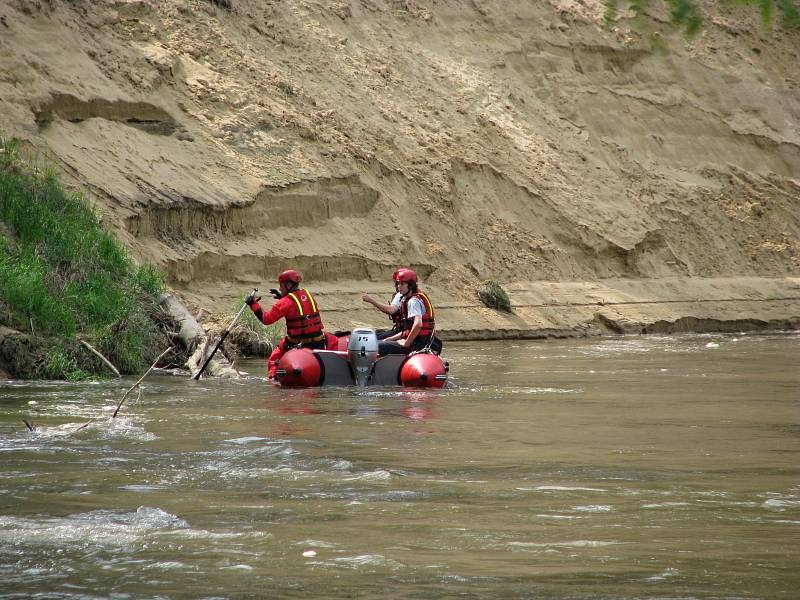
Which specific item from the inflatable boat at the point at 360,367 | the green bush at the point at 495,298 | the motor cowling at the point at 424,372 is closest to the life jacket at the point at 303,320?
the inflatable boat at the point at 360,367

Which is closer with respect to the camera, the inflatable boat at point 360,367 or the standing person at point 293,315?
the inflatable boat at point 360,367

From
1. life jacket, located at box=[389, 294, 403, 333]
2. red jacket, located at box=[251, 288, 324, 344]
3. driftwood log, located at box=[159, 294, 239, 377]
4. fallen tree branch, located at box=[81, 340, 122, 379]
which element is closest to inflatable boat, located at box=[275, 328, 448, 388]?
red jacket, located at box=[251, 288, 324, 344]

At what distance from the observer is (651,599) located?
19.2 ft

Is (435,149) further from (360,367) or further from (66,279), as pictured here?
(360,367)

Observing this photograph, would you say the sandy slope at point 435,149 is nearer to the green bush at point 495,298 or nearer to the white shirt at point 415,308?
the green bush at point 495,298

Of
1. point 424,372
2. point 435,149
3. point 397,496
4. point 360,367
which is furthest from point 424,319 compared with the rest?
point 435,149

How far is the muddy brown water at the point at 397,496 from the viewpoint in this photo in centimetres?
626

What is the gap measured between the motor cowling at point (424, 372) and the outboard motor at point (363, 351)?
16.4 inches

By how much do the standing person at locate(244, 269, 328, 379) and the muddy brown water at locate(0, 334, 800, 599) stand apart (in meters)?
1.36

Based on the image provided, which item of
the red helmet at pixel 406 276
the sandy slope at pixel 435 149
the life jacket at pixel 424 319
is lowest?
the life jacket at pixel 424 319

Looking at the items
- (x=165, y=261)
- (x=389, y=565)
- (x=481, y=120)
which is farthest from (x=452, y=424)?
(x=481, y=120)

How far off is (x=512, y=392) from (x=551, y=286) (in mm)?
15298

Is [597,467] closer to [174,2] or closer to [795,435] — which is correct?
[795,435]

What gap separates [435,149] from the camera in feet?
104
